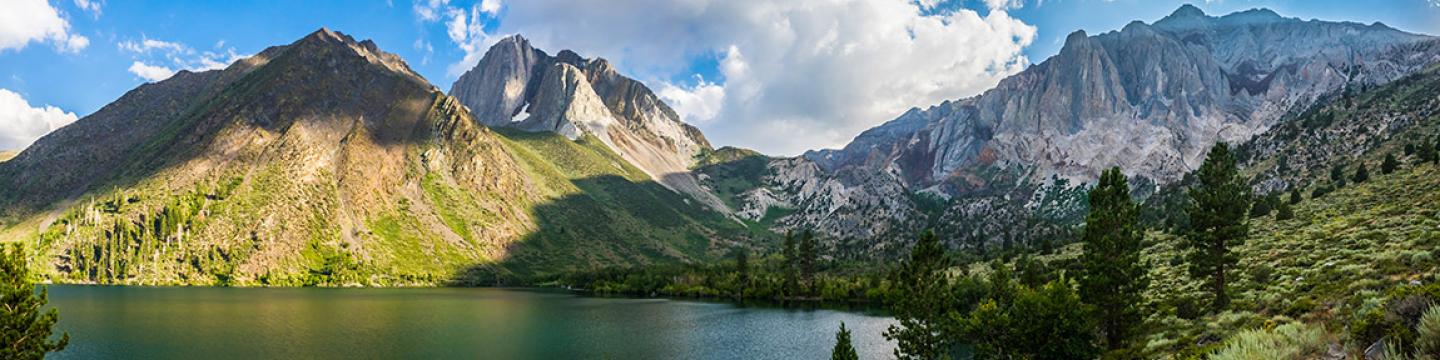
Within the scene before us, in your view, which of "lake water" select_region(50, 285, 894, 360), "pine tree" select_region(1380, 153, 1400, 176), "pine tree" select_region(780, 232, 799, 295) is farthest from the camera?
"pine tree" select_region(780, 232, 799, 295)

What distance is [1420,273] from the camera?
33344 mm

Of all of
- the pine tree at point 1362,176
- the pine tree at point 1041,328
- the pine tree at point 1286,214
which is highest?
the pine tree at point 1362,176

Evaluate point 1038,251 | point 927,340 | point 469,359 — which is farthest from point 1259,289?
point 1038,251

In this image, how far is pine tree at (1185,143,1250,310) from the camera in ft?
155

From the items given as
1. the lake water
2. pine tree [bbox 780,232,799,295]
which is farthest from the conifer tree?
the lake water

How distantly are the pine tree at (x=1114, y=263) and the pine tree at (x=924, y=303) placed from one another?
441 inches

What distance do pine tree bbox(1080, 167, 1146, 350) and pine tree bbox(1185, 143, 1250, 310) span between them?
15.1 feet

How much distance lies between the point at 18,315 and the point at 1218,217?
7171 cm

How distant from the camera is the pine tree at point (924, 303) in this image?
55562mm

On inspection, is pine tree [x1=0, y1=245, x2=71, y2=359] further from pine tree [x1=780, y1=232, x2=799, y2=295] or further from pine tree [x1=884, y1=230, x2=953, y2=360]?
pine tree [x1=780, y1=232, x2=799, y2=295]

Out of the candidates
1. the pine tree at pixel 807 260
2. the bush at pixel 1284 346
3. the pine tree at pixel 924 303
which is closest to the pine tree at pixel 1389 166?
the pine tree at pixel 924 303

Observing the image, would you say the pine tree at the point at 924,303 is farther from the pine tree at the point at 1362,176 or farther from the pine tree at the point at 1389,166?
the pine tree at the point at 1362,176

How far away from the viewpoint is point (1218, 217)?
48.0m

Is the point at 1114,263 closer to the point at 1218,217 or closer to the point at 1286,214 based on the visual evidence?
the point at 1218,217
